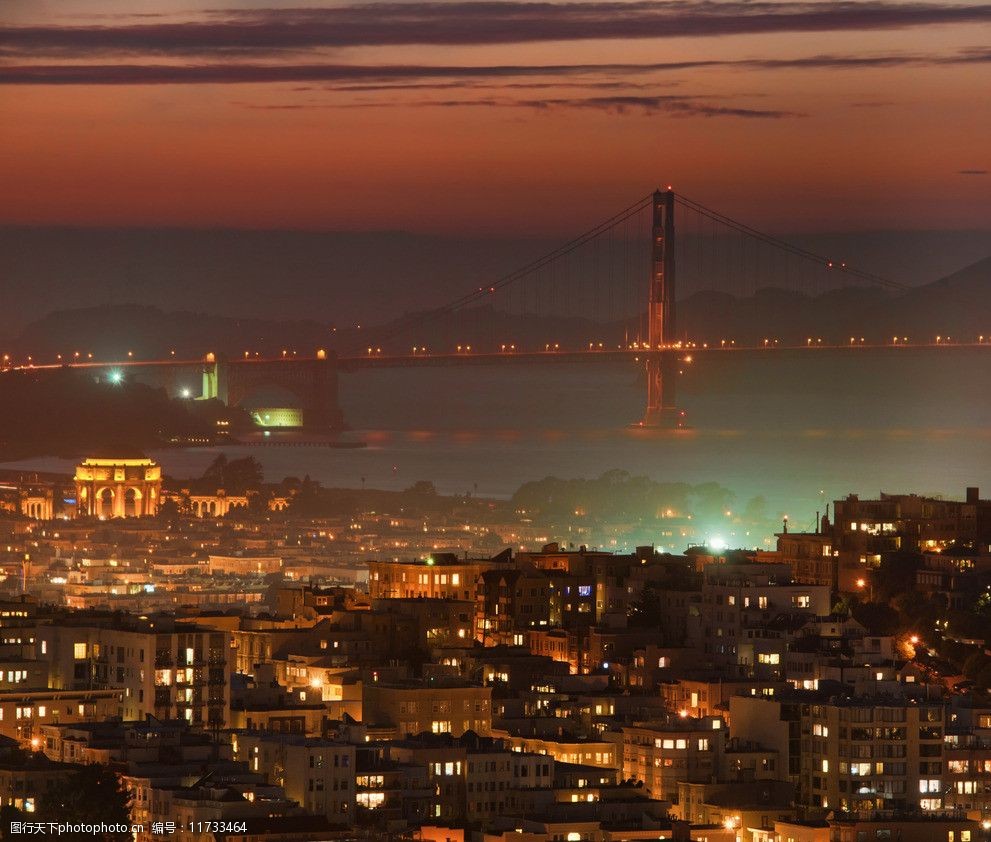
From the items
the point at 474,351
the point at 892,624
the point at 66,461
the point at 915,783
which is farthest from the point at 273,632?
the point at 66,461

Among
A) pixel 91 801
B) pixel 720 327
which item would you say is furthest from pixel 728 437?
pixel 91 801

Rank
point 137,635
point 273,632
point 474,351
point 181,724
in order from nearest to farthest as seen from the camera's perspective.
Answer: point 181,724 < point 137,635 < point 273,632 < point 474,351

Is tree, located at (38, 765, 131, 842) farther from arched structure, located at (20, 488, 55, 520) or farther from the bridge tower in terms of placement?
the bridge tower

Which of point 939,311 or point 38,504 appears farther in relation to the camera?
point 939,311

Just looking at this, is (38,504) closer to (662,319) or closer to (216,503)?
(216,503)

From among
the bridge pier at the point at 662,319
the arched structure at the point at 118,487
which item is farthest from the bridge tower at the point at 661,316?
the arched structure at the point at 118,487

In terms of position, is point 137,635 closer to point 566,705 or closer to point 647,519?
point 566,705

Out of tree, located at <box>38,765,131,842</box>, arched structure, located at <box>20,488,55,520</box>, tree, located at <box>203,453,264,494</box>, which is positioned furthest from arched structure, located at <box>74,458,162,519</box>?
tree, located at <box>38,765,131,842</box>

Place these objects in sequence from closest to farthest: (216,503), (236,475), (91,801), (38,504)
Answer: (91,801) → (38,504) → (216,503) → (236,475)
